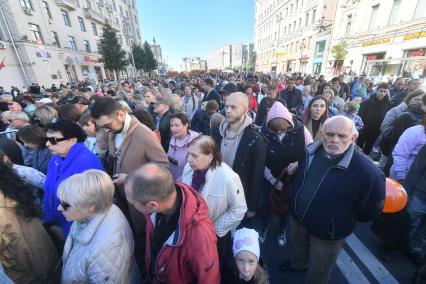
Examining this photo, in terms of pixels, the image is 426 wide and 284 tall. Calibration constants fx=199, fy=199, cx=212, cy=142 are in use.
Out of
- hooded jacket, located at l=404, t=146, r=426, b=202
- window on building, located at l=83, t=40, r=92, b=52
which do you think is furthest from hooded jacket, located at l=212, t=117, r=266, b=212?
window on building, located at l=83, t=40, r=92, b=52

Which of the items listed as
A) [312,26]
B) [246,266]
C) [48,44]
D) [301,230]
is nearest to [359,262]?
[301,230]

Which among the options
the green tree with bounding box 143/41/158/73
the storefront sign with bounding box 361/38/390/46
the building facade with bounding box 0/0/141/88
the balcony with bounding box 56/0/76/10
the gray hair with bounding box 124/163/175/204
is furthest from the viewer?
the green tree with bounding box 143/41/158/73

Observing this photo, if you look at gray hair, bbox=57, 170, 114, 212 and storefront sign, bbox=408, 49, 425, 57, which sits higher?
storefront sign, bbox=408, 49, 425, 57

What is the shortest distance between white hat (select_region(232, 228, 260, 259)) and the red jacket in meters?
0.39

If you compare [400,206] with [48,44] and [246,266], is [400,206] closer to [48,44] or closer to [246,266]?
[246,266]

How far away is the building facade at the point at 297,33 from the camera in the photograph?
89.9 feet

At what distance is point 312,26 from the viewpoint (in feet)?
96.9

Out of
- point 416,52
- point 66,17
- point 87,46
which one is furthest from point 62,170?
point 87,46

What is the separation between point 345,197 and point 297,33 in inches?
1632

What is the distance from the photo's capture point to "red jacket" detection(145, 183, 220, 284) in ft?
4.74

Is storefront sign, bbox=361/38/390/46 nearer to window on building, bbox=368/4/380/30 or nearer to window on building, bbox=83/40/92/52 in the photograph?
window on building, bbox=368/4/380/30

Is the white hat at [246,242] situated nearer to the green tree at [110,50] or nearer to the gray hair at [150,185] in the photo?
the gray hair at [150,185]

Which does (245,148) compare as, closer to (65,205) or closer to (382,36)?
(65,205)

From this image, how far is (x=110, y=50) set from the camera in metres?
25.6
